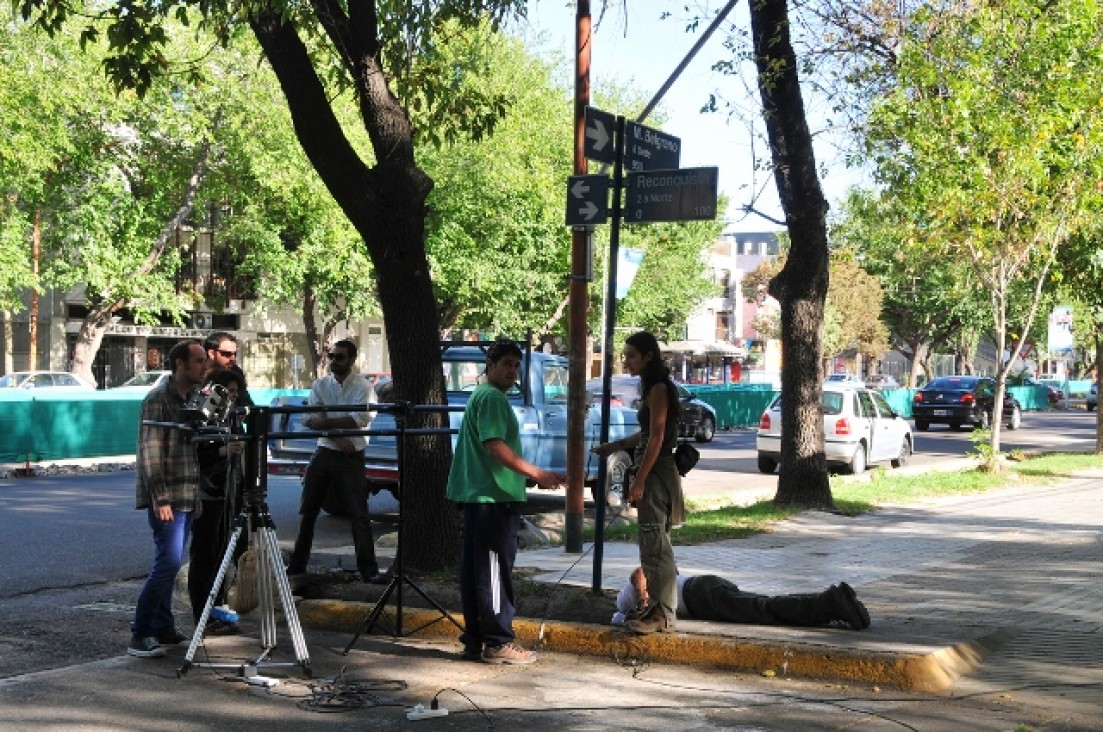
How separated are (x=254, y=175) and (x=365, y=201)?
29.9 meters

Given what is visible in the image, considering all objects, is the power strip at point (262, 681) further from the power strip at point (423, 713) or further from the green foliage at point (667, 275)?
the green foliage at point (667, 275)

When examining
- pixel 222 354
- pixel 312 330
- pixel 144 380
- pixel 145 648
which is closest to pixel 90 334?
pixel 144 380

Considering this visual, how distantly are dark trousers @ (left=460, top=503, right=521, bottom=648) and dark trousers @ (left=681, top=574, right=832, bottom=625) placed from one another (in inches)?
48.9

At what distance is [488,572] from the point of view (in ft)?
23.4

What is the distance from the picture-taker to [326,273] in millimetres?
41656

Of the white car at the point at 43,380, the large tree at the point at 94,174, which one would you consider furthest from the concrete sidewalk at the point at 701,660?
the white car at the point at 43,380

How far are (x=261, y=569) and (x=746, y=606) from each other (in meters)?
2.83

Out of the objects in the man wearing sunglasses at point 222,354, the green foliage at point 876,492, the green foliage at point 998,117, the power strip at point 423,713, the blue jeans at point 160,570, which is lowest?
the power strip at point 423,713

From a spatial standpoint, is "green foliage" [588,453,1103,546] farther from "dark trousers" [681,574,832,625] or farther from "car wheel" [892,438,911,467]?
"dark trousers" [681,574,832,625]

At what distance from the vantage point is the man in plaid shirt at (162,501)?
23.6ft

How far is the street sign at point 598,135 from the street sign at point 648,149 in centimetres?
36

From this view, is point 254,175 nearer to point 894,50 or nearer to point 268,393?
point 268,393

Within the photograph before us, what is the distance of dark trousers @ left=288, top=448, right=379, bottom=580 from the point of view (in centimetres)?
933

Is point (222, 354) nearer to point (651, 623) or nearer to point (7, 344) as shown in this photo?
point (651, 623)
